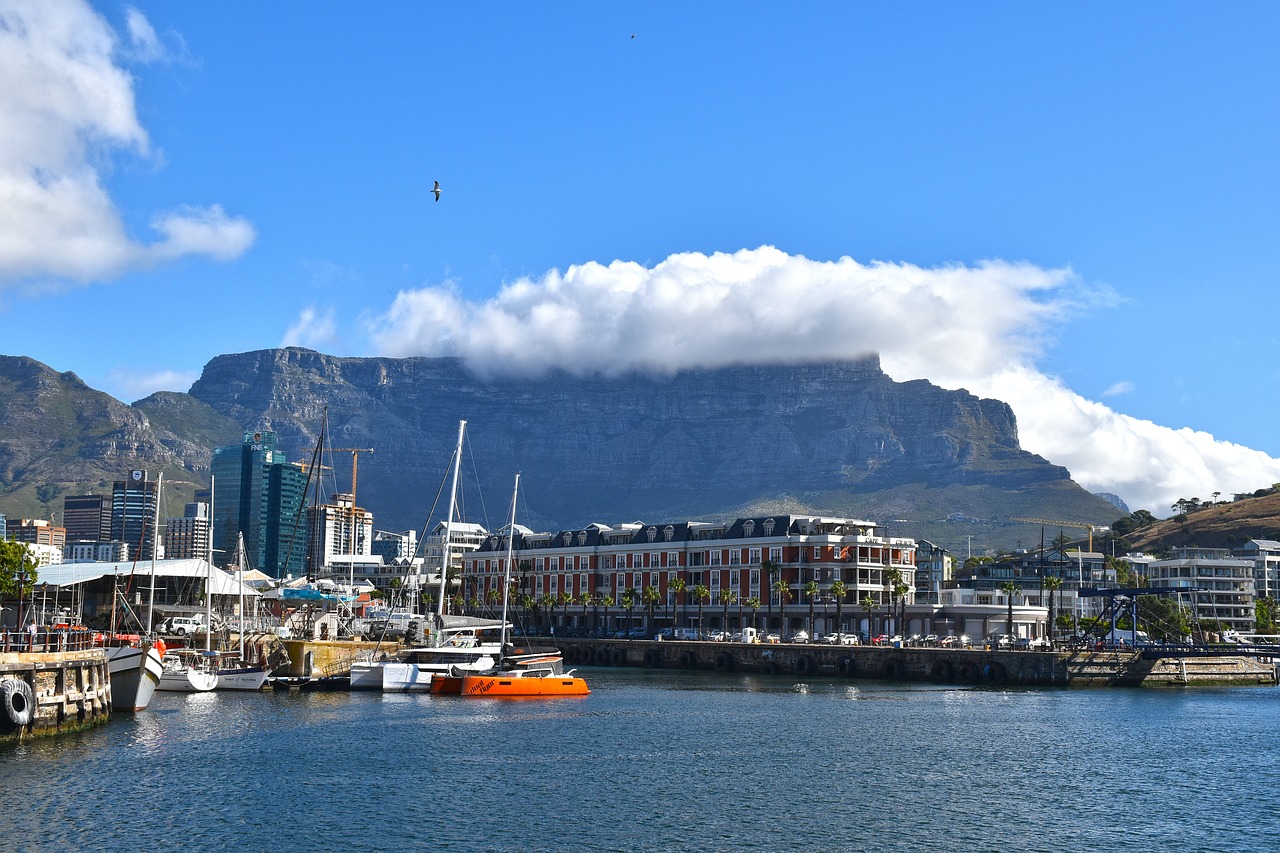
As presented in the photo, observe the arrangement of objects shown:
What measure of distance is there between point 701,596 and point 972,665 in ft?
206

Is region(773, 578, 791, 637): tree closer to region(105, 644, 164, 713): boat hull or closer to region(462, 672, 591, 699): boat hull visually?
region(462, 672, 591, 699): boat hull

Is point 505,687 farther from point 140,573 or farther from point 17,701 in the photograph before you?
point 140,573

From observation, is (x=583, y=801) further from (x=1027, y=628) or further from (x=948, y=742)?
(x=1027, y=628)

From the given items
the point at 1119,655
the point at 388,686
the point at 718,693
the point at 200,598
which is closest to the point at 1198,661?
the point at 1119,655

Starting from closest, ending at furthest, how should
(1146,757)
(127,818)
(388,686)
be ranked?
(127,818)
(1146,757)
(388,686)

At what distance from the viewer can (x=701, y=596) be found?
19550 cm

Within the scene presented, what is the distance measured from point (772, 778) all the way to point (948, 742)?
20.0 metres

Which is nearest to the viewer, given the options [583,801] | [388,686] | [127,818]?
[127,818]

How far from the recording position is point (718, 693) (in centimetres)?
11950

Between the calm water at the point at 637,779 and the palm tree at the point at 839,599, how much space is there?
2646 inches

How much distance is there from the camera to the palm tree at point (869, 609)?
563ft

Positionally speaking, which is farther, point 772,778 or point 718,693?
point 718,693

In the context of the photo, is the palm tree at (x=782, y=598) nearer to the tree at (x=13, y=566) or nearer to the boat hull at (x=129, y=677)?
the tree at (x=13, y=566)

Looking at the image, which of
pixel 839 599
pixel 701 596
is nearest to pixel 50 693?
pixel 839 599
